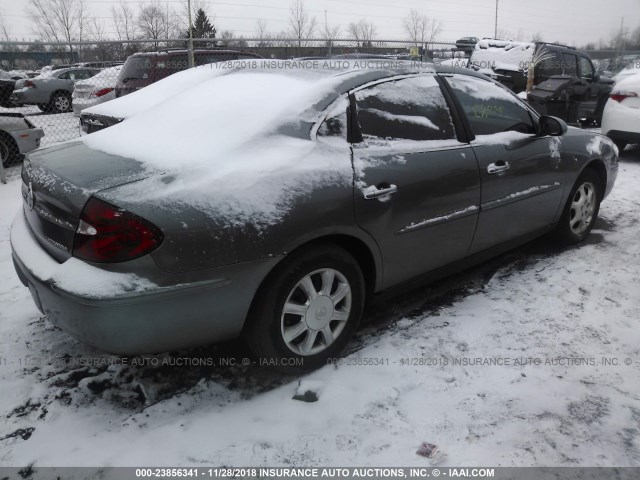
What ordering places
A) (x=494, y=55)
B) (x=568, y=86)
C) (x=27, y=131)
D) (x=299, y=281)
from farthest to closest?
(x=494, y=55), (x=568, y=86), (x=27, y=131), (x=299, y=281)

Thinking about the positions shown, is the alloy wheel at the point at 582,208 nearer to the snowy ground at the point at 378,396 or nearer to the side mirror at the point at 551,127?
the side mirror at the point at 551,127

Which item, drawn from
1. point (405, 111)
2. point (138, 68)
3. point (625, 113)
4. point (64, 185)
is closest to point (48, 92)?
point (138, 68)

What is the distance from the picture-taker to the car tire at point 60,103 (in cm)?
1550

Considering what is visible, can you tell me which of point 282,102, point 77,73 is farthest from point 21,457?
point 77,73

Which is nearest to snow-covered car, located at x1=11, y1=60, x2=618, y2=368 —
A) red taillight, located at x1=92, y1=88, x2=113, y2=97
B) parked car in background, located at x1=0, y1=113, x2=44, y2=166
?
parked car in background, located at x1=0, y1=113, x2=44, y2=166

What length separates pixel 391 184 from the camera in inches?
106

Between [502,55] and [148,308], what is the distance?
1378 cm

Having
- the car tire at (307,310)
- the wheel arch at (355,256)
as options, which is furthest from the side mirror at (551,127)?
the car tire at (307,310)

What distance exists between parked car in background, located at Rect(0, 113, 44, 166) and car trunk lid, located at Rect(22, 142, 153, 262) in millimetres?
5188

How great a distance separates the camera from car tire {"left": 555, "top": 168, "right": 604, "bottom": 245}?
166 inches

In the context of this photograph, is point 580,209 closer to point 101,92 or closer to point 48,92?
point 101,92

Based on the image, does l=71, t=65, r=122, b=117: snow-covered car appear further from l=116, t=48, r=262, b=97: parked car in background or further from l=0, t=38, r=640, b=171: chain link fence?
l=116, t=48, r=262, b=97: parked car in background

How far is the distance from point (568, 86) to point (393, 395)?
9.73 m

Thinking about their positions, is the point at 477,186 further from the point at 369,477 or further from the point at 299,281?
the point at 369,477
